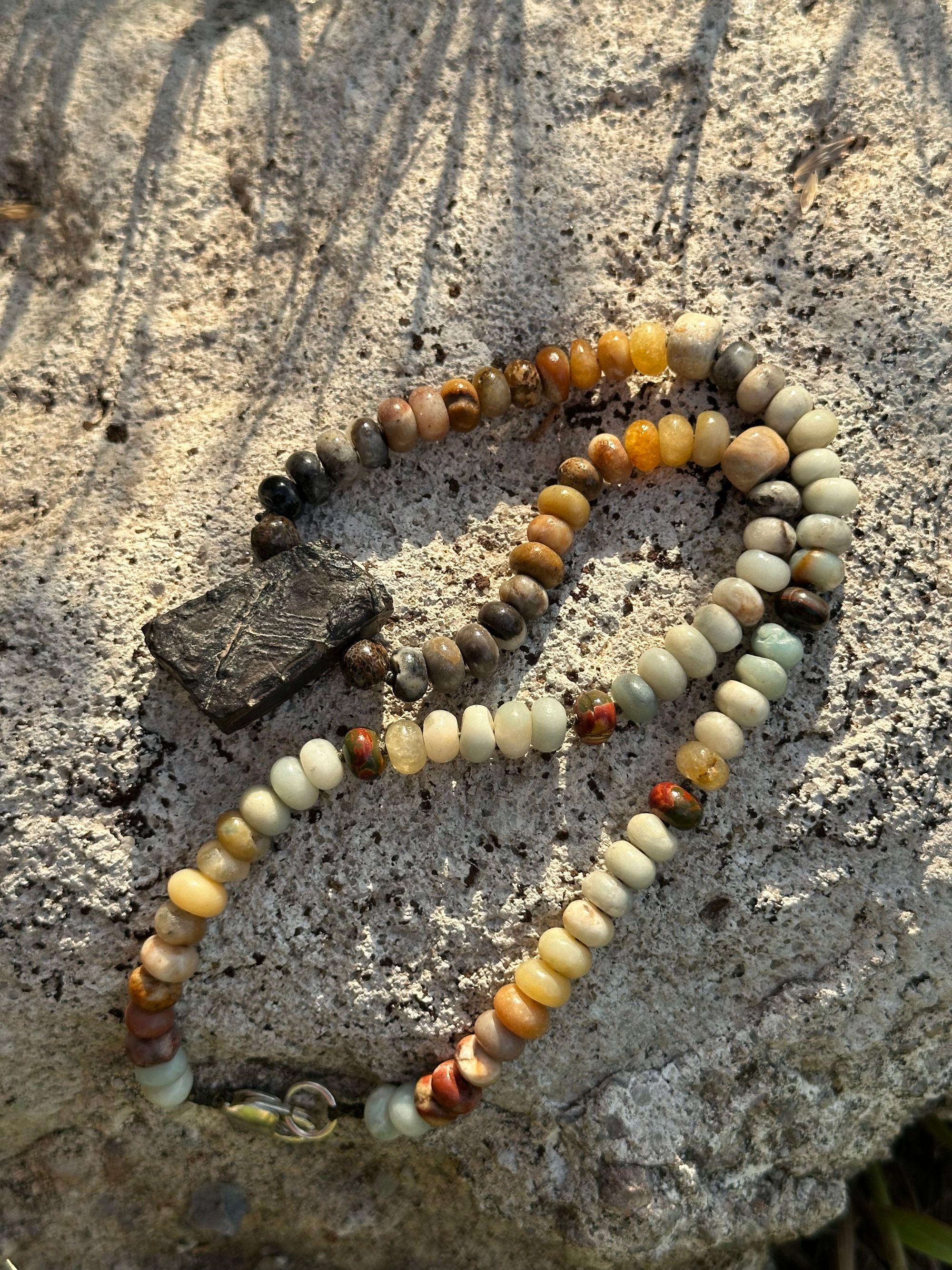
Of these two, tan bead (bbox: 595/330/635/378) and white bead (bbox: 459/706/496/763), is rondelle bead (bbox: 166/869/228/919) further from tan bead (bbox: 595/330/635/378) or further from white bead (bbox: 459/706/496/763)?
tan bead (bbox: 595/330/635/378)

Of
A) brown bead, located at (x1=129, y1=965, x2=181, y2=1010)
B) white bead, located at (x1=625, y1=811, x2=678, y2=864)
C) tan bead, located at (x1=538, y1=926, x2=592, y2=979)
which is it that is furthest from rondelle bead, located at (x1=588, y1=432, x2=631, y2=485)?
brown bead, located at (x1=129, y1=965, x2=181, y2=1010)

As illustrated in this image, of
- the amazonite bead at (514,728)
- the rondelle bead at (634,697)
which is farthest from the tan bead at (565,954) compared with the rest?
the rondelle bead at (634,697)

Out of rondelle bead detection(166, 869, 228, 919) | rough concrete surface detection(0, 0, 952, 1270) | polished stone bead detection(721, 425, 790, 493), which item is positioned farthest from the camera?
polished stone bead detection(721, 425, 790, 493)

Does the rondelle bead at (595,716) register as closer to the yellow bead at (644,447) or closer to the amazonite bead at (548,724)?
the amazonite bead at (548,724)

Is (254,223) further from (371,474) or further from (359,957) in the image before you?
(359,957)

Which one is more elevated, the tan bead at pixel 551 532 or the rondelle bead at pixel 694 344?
the rondelle bead at pixel 694 344

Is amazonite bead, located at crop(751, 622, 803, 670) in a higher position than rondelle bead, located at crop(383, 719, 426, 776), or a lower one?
higher

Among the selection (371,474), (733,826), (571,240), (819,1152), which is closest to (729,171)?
(571,240)
